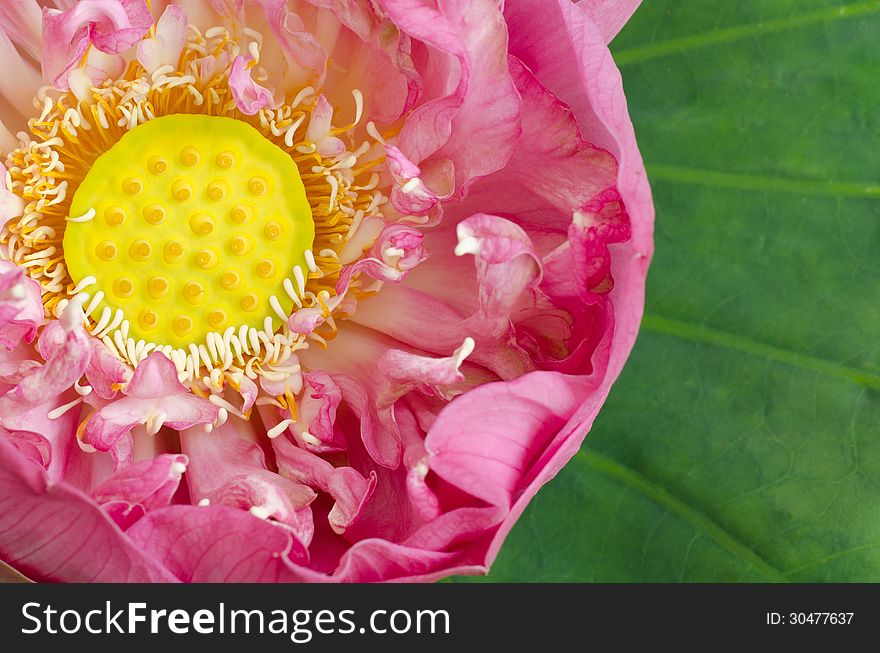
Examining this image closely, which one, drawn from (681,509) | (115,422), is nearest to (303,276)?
(115,422)

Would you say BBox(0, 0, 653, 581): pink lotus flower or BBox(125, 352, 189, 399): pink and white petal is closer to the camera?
BBox(0, 0, 653, 581): pink lotus flower

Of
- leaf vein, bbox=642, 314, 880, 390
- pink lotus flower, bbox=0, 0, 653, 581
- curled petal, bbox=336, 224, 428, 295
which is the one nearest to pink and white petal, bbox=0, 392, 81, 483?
pink lotus flower, bbox=0, 0, 653, 581

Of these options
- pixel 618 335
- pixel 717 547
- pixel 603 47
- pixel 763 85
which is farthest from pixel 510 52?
pixel 717 547

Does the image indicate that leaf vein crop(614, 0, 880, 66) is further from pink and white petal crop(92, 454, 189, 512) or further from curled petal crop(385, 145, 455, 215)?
pink and white petal crop(92, 454, 189, 512)

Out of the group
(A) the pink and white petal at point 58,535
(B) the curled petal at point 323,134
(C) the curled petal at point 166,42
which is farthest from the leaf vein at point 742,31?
(A) the pink and white petal at point 58,535

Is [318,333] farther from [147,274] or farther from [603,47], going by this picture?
[603,47]

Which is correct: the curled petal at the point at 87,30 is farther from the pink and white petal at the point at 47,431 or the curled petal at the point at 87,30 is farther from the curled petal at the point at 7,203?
the pink and white petal at the point at 47,431

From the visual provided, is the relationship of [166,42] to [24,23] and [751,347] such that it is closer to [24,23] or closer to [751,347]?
[24,23]
